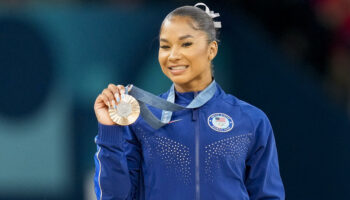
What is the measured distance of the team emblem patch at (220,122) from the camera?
9.47 ft

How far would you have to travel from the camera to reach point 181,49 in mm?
2879

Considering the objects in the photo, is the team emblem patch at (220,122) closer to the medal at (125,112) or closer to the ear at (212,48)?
the ear at (212,48)

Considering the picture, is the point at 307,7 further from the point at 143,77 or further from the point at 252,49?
the point at 143,77

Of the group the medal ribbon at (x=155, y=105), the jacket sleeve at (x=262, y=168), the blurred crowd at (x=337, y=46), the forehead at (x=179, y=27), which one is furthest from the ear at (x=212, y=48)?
the blurred crowd at (x=337, y=46)

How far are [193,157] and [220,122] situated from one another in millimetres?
202

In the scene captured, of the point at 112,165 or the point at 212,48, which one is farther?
the point at 212,48

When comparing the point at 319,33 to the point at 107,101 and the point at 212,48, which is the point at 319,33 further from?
the point at 107,101

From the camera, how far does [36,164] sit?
5617 mm

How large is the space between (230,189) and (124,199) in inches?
17.6

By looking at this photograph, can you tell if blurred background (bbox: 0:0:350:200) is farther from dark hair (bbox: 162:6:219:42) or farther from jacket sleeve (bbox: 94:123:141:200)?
jacket sleeve (bbox: 94:123:141:200)

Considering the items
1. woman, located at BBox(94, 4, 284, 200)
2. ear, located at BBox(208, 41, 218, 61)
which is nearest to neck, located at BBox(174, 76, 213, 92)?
woman, located at BBox(94, 4, 284, 200)

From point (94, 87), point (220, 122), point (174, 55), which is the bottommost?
point (94, 87)

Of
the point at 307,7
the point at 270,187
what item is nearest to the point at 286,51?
the point at 307,7

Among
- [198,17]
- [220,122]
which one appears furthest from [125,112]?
[198,17]
